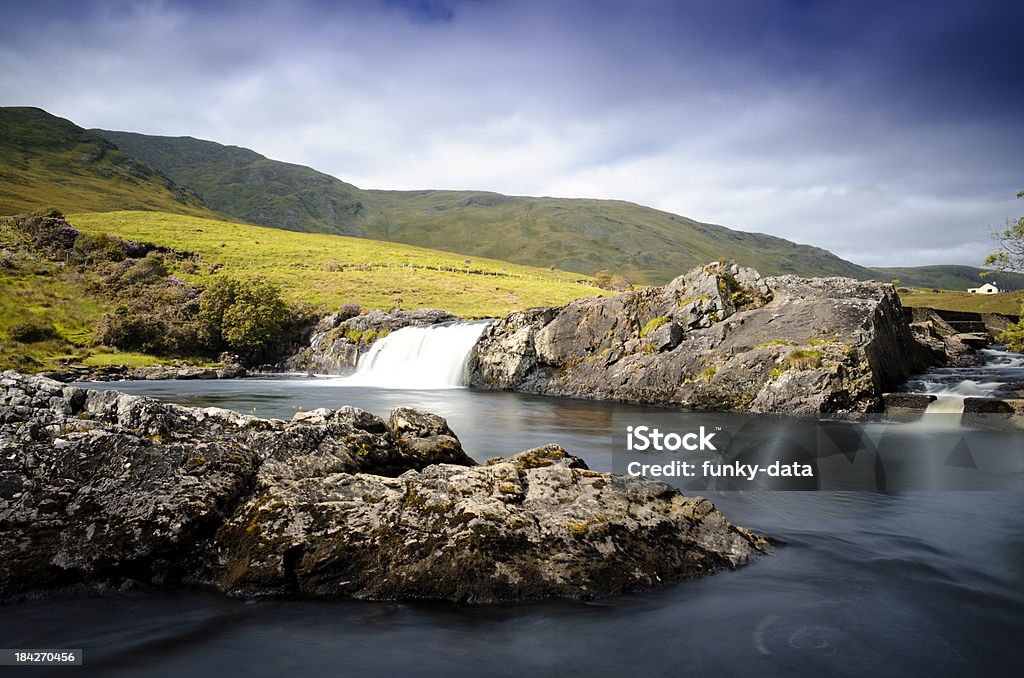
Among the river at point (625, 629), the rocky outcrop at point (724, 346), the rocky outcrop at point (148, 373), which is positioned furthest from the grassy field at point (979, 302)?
the rocky outcrop at point (148, 373)

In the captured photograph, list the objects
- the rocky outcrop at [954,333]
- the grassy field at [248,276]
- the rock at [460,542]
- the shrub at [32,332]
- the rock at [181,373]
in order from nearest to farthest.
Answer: the rock at [460,542], the rocky outcrop at [954,333], the rock at [181,373], the shrub at [32,332], the grassy field at [248,276]

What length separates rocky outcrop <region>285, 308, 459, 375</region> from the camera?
48719 millimetres

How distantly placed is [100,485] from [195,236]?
109 metres

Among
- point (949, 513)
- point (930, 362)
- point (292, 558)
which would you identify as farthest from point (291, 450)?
point (930, 362)

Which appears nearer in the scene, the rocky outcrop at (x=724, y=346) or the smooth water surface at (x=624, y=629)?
the smooth water surface at (x=624, y=629)

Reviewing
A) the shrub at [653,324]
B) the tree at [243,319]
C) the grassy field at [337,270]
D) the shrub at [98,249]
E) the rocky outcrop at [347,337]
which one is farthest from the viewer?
the grassy field at [337,270]

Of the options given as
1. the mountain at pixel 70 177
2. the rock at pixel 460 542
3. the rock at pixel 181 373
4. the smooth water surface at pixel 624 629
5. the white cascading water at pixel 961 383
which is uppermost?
the mountain at pixel 70 177

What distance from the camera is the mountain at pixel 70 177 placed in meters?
124

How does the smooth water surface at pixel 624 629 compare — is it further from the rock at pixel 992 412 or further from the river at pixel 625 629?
the rock at pixel 992 412

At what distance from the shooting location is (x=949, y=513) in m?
10.5

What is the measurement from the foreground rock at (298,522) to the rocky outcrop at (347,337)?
135ft

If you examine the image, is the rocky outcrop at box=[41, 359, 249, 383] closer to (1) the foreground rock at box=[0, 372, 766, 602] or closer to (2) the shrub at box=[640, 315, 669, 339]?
(2) the shrub at box=[640, 315, 669, 339]

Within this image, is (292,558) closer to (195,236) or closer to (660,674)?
(660,674)

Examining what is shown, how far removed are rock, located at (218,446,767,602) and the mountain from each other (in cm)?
12462
